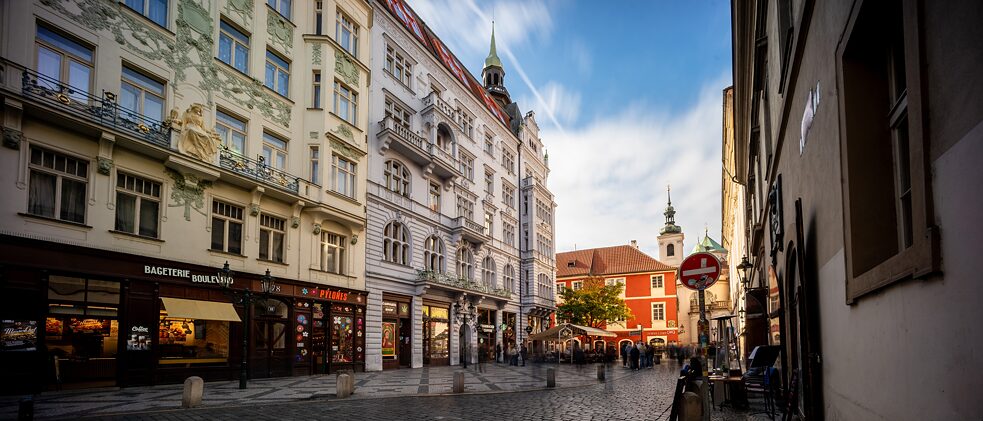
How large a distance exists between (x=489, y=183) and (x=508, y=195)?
4156mm

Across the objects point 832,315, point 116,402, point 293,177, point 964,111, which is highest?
point 293,177

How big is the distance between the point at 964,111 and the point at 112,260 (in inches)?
807

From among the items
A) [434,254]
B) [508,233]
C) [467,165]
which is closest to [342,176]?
[434,254]

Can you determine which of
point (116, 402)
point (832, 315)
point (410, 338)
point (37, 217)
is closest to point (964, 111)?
point (832, 315)

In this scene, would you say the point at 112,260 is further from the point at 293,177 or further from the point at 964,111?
the point at 964,111

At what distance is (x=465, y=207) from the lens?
135 feet

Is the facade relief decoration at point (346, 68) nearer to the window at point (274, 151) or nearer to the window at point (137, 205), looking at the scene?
the window at point (274, 151)

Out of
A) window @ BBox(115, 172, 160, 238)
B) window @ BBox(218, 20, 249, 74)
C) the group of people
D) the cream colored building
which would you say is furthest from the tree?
window @ BBox(115, 172, 160, 238)

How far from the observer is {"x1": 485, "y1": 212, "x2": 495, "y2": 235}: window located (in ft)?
146

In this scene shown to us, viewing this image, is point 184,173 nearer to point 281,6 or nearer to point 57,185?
point 57,185

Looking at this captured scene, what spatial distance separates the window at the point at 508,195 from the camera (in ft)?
159

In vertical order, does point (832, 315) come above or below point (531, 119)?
below

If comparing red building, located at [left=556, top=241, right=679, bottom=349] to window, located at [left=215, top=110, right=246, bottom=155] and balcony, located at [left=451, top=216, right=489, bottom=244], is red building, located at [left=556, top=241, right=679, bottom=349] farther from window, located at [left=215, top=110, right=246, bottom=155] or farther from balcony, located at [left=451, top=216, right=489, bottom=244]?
window, located at [left=215, top=110, right=246, bottom=155]

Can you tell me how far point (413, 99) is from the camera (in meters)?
35.7
